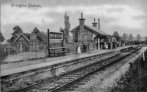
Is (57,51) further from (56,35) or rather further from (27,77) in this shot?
(27,77)

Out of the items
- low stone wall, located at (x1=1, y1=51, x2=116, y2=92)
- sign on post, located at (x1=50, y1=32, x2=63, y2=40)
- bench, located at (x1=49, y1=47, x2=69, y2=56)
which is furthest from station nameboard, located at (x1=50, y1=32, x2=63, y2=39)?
low stone wall, located at (x1=1, y1=51, x2=116, y2=92)

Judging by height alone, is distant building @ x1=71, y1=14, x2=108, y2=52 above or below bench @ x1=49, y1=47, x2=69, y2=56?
above

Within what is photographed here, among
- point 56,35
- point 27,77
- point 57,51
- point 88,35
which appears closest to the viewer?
point 27,77

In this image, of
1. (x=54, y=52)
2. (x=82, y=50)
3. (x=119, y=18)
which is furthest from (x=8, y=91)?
(x=82, y=50)

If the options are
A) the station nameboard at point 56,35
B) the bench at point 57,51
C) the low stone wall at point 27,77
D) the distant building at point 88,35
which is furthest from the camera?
the distant building at point 88,35

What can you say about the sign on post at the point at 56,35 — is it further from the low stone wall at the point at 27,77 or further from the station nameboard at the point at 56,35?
the low stone wall at the point at 27,77

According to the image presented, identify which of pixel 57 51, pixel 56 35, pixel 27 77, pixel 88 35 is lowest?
pixel 27 77

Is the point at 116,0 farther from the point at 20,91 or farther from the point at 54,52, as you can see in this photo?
the point at 54,52

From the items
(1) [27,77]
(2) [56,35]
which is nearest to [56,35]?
(2) [56,35]

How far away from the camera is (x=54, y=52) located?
16.7m

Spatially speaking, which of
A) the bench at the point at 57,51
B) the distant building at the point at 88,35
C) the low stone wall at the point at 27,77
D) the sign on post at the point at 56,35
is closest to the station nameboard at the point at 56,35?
the sign on post at the point at 56,35

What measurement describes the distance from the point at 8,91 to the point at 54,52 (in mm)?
10351

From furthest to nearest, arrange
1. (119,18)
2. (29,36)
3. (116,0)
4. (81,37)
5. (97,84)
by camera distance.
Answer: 1. (29,36)
2. (81,37)
3. (119,18)
4. (116,0)
5. (97,84)

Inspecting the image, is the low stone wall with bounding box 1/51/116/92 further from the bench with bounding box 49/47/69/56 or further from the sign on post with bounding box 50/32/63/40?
the sign on post with bounding box 50/32/63/40
